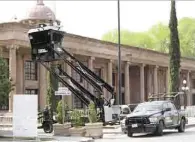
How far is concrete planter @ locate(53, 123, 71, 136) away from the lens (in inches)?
942

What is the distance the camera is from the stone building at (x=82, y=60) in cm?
3919

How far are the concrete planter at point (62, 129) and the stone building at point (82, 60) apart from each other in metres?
14.1

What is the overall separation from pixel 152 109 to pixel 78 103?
2802cm

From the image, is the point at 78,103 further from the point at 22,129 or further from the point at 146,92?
the point at 22,129

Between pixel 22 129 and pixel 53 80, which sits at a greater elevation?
pixel 53 80

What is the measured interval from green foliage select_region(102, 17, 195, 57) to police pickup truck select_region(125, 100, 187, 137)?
196ft

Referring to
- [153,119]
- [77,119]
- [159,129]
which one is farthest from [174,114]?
[77,119]

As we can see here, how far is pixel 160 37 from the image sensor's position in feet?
300

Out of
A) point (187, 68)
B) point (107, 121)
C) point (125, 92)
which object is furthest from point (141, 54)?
point (107, 121)

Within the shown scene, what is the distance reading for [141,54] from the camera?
188ft

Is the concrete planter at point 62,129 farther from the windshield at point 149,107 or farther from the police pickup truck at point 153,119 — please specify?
the windshield at point 149,107

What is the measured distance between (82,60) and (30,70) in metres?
7.06

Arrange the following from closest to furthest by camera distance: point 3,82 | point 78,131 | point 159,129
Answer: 1. point 159,129
2. point 78,131
3. point 3,82

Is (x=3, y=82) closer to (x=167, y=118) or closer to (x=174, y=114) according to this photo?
(x=167, y=118)
